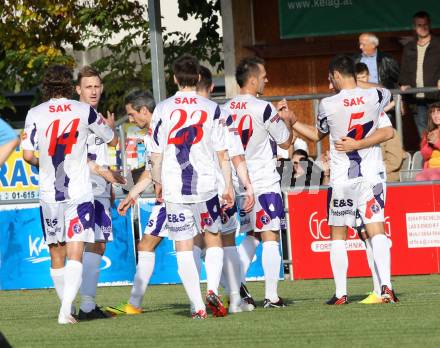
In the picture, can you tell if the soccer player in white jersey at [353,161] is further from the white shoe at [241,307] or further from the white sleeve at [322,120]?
the white shoe at [241,307]

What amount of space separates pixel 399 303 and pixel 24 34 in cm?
1160

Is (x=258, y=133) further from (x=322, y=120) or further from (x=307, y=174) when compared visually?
(x=307, y=174)

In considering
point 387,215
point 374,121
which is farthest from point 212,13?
point 374,121

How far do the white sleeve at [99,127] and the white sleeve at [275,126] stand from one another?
1423mm

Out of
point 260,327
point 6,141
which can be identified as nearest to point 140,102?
point 260,327

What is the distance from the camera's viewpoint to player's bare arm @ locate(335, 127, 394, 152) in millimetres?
10961

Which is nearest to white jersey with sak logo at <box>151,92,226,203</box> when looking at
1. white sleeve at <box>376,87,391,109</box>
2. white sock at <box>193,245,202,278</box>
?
white sock at <box>193,245,202,278</box>

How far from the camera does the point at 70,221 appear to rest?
10320 millimetres

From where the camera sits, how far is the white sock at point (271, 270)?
11.2 metres

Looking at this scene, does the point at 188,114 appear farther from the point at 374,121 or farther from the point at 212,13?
the point at 212,13

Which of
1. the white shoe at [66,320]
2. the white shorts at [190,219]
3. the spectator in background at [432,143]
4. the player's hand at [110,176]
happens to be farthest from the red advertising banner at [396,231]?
the white shoe at [66,320]

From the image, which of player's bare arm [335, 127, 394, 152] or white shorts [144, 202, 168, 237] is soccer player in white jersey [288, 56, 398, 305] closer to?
player's bare arm [335, 127, 394, 152]

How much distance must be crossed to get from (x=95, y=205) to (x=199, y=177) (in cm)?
121

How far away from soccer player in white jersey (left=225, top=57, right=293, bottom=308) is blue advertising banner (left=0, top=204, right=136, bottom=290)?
4.24 meters
